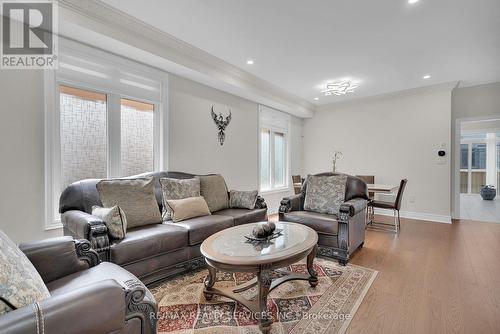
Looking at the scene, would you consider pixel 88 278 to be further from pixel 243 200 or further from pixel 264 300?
pixel 243 200

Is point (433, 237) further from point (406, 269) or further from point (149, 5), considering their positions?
point (149, 5)

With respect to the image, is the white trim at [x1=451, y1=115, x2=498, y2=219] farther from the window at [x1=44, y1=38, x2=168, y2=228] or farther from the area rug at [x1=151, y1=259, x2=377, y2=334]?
the window at [x1=44, y1=38, x2=168, y2=228]

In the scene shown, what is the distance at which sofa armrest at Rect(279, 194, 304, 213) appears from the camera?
11.5 ft

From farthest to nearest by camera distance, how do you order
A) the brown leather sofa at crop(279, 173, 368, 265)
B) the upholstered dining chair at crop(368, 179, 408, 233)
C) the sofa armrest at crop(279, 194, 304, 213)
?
the upholstered dining chair at crop(368, 179, 408, 233) < the sofa armrest at crop(279, 194, 304, 213) < the brown leather sofa at crop(279, 173, 368, 265)

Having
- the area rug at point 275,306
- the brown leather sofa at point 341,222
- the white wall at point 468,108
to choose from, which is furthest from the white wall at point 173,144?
the white wall at point 468,108

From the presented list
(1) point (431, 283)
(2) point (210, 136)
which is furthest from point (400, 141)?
(2) point (210, 136)

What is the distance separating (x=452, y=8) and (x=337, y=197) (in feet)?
7.88

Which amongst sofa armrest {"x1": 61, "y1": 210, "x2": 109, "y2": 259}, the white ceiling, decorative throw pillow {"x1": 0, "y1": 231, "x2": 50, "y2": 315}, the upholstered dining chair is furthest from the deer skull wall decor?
decorative throw pillow {"x1": 0, "y1": 231, "x2": 50, "y2": 315}

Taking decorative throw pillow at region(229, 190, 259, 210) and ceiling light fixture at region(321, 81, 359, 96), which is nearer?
decorative throw pillow at region(229, 190, 259, 210)

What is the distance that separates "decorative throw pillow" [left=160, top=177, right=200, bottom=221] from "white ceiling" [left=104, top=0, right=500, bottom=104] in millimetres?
1866

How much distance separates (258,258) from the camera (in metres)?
1.76

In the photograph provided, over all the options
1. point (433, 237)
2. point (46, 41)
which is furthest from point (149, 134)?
point (433, 237)

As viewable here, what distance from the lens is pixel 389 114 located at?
5.68 m

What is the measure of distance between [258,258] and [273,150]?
450 centimetres
